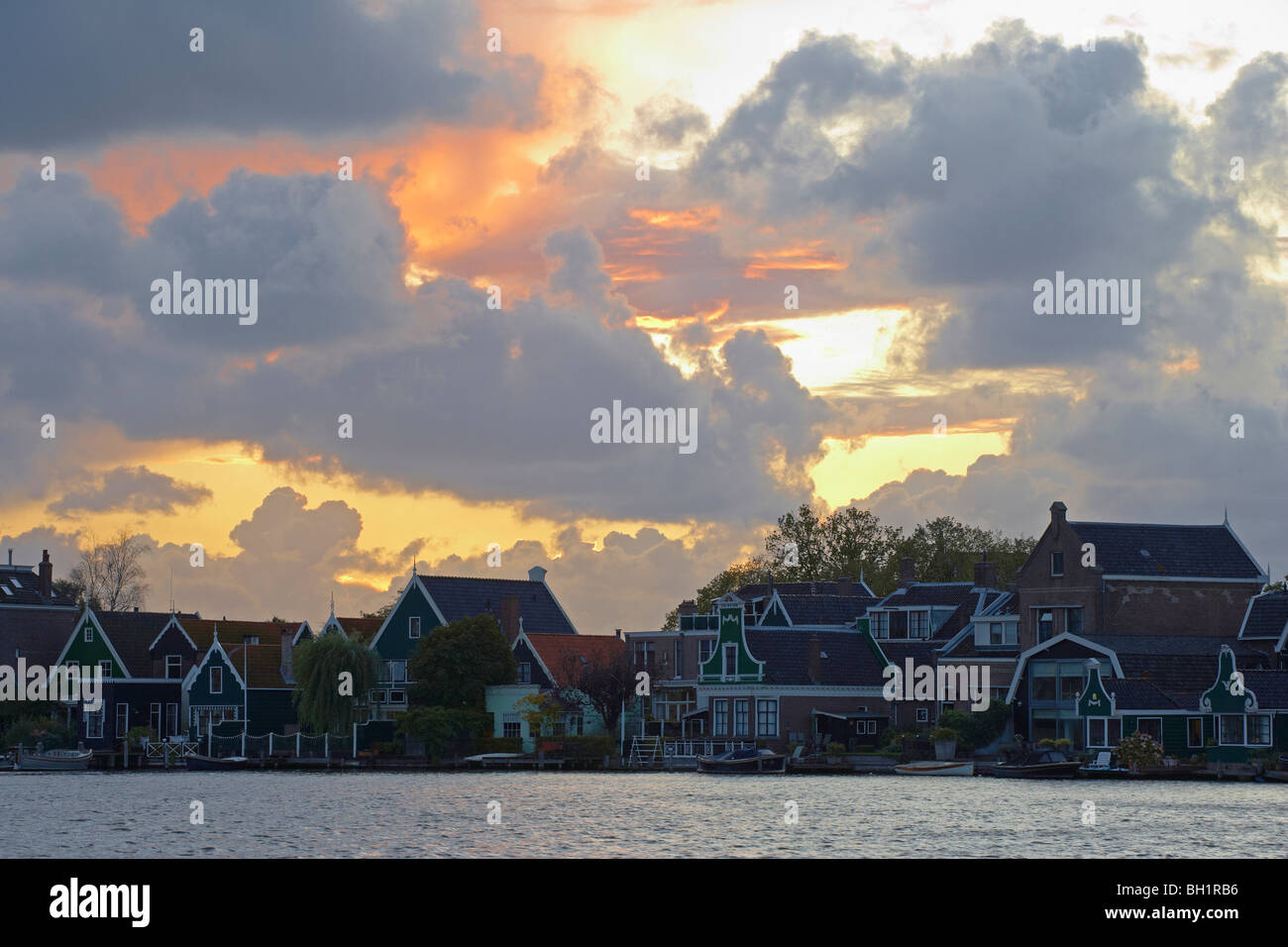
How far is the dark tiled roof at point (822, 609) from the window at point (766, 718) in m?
14.1

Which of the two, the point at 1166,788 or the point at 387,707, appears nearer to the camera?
the point at 1166,788

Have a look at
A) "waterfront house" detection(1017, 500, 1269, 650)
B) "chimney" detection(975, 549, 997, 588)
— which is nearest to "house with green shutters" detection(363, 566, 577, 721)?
"chimney" detection(975, 549, 997, 588)

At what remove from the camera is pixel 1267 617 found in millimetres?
89562

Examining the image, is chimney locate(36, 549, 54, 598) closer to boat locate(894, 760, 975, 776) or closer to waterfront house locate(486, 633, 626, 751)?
waterfront house locate(486, 633, 626, 751)

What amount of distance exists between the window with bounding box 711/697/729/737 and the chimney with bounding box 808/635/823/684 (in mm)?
5164

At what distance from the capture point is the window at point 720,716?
97.1m

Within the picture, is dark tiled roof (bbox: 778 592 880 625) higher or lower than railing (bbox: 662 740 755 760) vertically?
higher

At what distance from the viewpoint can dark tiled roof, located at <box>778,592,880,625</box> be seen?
110 meters

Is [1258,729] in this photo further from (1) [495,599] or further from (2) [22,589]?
(2) [22,589]

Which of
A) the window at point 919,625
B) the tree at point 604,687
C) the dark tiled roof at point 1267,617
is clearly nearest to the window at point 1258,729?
the dark tiled roof at point 1267,617
